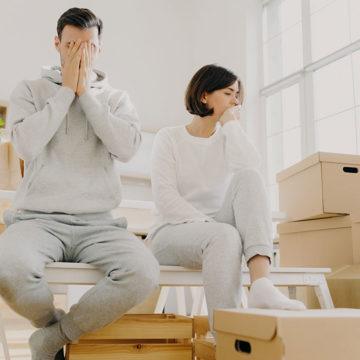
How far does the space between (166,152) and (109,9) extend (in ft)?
10.2

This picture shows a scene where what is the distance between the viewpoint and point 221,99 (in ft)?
5.05

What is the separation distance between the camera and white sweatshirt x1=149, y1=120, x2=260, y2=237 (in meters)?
1.38

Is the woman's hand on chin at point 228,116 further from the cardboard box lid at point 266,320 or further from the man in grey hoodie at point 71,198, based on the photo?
the cardboard box lid at point 266,320

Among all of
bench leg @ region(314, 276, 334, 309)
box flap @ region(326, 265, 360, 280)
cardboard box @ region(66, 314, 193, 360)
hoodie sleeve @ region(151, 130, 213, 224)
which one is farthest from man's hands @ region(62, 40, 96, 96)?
box flap @ region(326, 265, 360, 280)

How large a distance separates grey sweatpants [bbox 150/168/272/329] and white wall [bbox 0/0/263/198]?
2453 mm

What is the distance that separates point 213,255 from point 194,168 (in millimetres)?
406

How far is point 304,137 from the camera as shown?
10.7 feet

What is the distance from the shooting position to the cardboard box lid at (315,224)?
171cm

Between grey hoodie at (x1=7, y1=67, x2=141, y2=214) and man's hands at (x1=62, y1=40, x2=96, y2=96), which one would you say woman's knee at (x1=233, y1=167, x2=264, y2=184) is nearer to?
grey hoodie at (x1=7, y1=67, x2=141, y2=214)

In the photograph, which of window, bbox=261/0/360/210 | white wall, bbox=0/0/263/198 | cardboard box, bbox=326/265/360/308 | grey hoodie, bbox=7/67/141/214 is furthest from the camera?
white wall, bbox=0/0/263/198

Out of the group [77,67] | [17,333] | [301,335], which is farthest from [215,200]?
[17,333]

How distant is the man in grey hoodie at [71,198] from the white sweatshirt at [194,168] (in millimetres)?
160

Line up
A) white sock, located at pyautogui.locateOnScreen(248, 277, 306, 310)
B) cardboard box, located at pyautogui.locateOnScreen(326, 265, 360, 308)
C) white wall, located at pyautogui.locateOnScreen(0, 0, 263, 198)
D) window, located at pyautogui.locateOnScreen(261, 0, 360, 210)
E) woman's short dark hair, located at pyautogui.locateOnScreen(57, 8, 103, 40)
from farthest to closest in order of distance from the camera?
white wall, located at pyautogui.locateOnScreen(0, 0, 263, 198)
window, located at pyautogui.locateOnScreen(261, 0, 360, 210)
cardboard box, located at pyautogui.locateOnScreen(326, 265, 360, 308)
woman's short dark hair, located at pyautogui.locateOnScreen(57, 8, 103, 40)
white sock, located at pyautogui.locateOnScreen(248, 277, 306, 310)

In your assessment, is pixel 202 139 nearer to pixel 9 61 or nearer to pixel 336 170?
pixel 336 170
